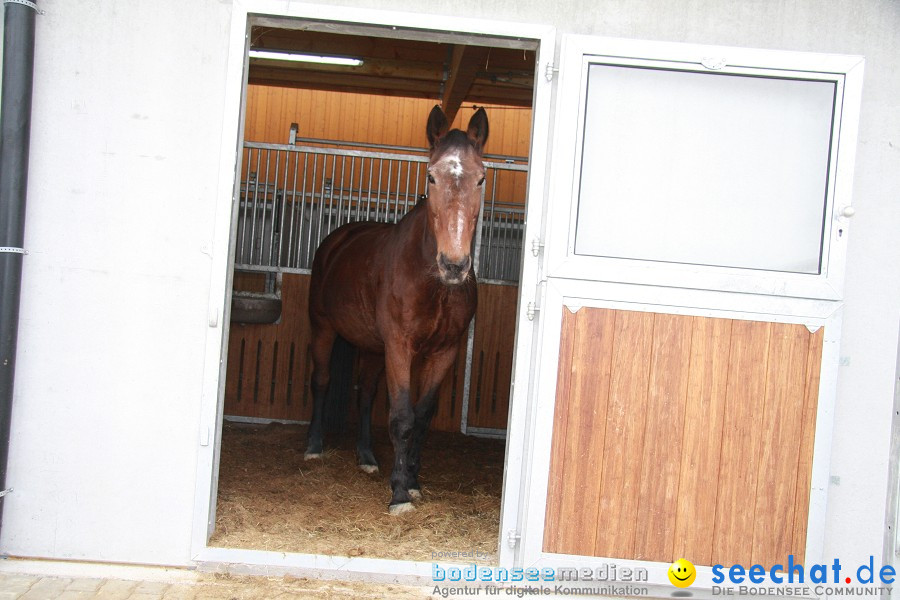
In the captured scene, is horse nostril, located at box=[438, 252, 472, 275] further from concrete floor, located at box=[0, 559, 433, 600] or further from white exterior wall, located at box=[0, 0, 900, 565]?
concrete floor, located at box=[0, 559, 433, 600]

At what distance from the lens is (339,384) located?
6.04 m

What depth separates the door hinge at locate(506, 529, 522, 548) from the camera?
10.8 feet

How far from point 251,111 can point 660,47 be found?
28.5ft

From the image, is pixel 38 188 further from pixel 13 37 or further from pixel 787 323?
pixel 787 323

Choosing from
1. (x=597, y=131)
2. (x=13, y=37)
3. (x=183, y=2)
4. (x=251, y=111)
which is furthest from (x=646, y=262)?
(x=251, y=111)

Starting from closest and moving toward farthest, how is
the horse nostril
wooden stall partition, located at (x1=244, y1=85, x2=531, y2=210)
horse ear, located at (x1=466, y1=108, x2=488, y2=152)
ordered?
the horse nostril → horse ear, located at (x1=466, y1=108, x2=488, y2=152) → wooden stall partition, located at (x1=244, y1=85, x2=531, y2=210)

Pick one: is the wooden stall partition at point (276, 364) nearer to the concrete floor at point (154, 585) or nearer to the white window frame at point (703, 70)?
the concrete floor at point (154, 585)

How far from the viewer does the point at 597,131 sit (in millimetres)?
3262

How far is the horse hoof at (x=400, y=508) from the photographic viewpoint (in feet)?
13.6

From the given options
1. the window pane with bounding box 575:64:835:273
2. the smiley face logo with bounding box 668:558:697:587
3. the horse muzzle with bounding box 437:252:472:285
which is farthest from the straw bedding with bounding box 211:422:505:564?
the window pane with bounding box 575:64:835:273

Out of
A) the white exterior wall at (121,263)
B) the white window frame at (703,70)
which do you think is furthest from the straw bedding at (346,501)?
the white window frame at (703,70)

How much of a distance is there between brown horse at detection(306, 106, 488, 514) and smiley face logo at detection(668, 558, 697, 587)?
151 cm

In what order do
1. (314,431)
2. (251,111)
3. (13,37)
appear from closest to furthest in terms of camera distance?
(13,37) < (314,431) < (251,111)

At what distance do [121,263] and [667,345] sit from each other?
2.36 m
